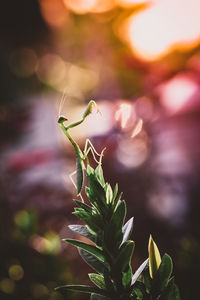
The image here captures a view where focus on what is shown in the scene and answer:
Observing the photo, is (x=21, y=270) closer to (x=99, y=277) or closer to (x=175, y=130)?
(x=99, y=277)

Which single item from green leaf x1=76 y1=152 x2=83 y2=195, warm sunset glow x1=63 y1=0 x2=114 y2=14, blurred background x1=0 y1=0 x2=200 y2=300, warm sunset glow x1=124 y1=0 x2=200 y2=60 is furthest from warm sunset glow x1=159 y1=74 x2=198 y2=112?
green leaf x1=76 y1=152 x2=83 y2=195

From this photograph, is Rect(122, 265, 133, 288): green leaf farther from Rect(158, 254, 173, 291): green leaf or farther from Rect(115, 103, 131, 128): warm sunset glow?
Rect(115, 103, 131, 128): warm sunset glow

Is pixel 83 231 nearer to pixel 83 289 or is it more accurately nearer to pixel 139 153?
pixel 83 289

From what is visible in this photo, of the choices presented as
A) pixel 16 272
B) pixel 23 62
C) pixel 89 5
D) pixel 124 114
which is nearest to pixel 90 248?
pixel 124 114

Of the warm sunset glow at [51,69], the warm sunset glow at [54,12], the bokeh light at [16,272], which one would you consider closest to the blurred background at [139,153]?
the bokeh light at [16,272]

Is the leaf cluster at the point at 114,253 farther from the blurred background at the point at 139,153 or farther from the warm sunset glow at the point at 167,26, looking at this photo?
the warm sunset glow at the point at 167,26

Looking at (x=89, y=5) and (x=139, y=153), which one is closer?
(x=139, y=153)
